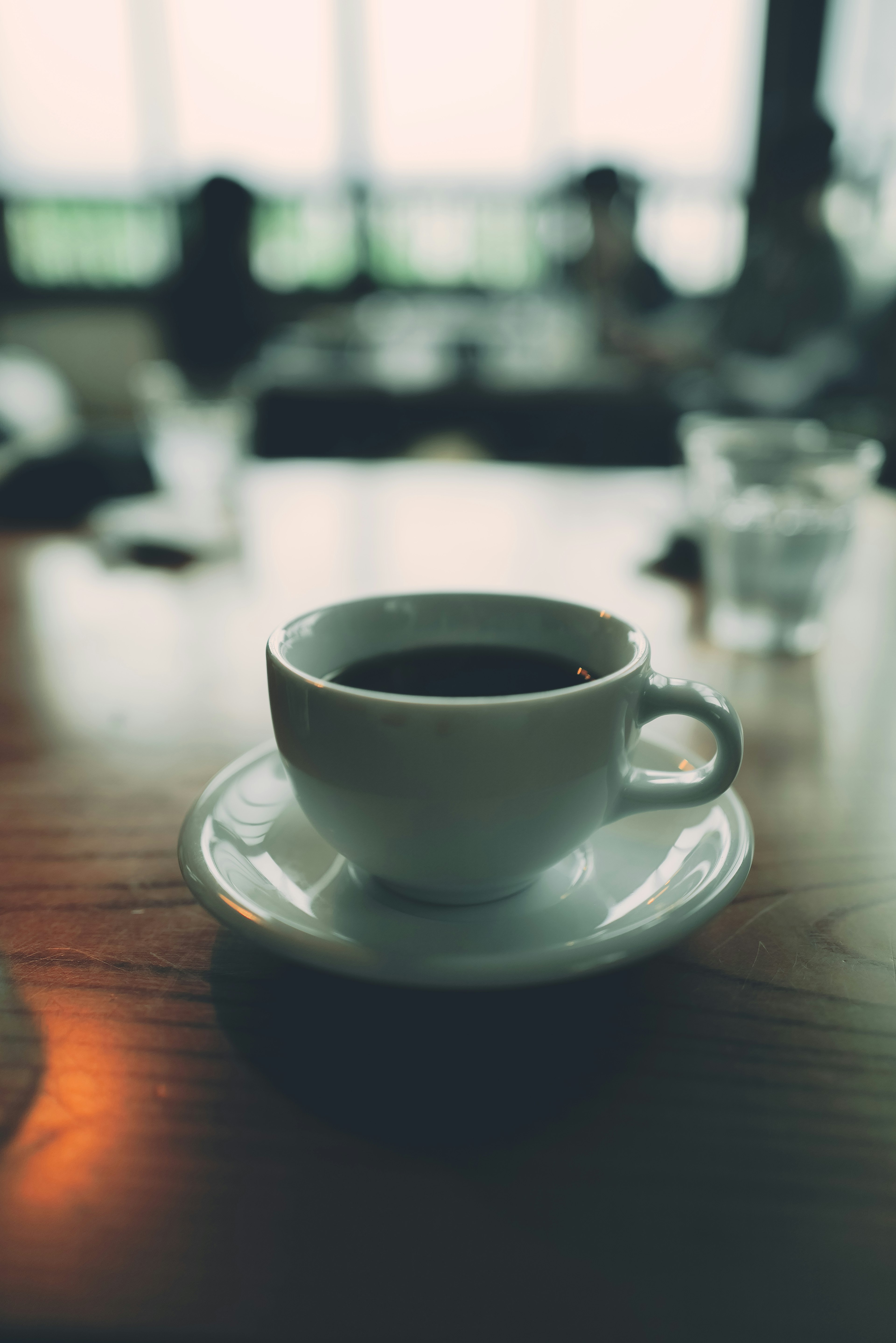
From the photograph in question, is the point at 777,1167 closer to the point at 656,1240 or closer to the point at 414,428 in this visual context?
the point at 656,1240

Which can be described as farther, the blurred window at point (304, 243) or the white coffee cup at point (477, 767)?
the blurred window at point (304, 243)

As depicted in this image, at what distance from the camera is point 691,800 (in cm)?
30

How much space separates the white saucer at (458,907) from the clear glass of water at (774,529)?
28cm

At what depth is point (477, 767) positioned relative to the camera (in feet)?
0.84

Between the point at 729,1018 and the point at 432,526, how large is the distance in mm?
686

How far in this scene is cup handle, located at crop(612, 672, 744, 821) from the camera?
0.30 meters

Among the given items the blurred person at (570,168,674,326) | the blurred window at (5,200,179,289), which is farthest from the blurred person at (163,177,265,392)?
the blurred person at (570,168,674,326)

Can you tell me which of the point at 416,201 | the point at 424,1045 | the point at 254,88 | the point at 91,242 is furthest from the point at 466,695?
the point at 91,242

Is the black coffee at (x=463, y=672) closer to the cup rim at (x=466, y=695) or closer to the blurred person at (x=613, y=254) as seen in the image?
the cup rim at (x=466, y=695)

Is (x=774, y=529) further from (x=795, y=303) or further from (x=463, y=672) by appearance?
(x=795, y=303)

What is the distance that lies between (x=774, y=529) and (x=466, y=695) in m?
0.34

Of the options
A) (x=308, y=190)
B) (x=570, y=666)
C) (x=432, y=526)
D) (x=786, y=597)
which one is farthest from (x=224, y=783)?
(x=308, y=190)

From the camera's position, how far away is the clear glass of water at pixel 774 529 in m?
0.58

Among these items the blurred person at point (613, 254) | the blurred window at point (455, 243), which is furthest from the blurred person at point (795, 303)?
the blurred window at point (455, 243)
